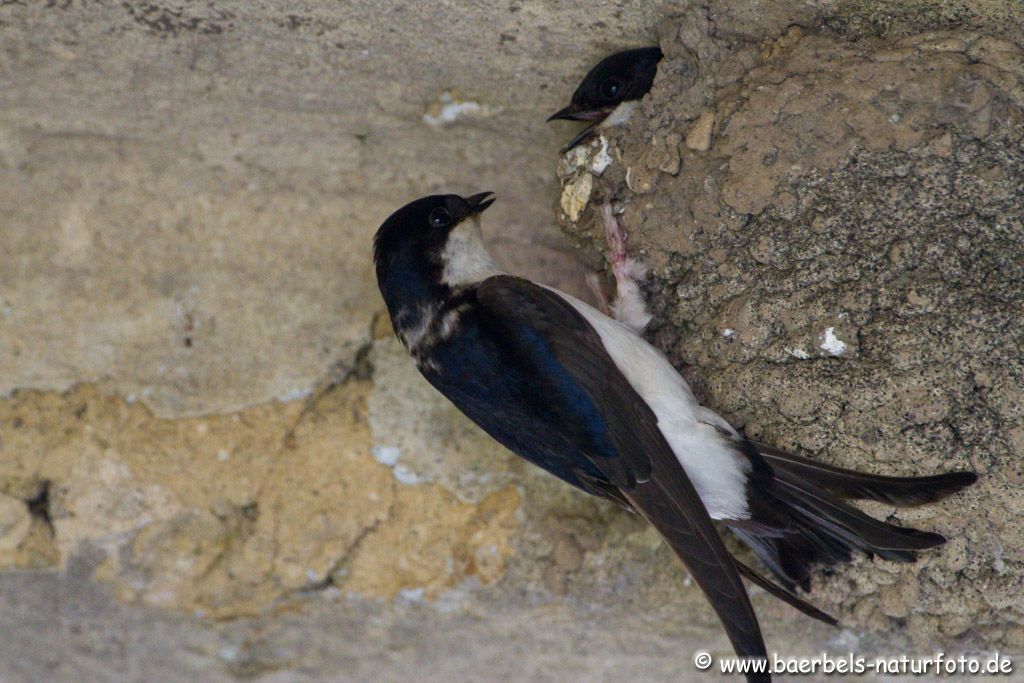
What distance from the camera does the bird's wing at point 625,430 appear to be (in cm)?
173

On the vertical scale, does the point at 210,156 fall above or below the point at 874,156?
below

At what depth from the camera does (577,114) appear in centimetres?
210

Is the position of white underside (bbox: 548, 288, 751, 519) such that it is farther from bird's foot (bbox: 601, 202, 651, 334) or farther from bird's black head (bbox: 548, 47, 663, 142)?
bird's black head (bbox: 548, 47, 663, 142)

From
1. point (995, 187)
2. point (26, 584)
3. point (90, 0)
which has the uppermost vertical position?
point (995, 187)

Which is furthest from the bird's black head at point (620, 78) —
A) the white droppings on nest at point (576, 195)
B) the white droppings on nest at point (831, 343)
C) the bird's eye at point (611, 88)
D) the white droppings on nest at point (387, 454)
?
the white droppings on nest at point (387, 454)

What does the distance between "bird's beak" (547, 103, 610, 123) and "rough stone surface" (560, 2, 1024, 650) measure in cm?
6

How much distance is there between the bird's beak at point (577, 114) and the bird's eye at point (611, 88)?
0.13ft

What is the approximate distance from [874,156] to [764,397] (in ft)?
1.40

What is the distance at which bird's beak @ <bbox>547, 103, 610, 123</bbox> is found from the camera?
2.08 m

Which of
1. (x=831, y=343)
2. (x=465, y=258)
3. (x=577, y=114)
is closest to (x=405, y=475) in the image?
(x=465, y=258)

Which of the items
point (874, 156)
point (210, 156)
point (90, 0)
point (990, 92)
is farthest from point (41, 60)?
point (990, 92)

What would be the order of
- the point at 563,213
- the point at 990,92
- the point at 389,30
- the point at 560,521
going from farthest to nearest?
the point at 560,521, the point at 563,213, the point at 389,30, the point at 990,92

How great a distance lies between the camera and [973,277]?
5.99 ft

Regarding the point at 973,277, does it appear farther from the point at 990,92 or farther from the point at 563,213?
the point at 563,213
